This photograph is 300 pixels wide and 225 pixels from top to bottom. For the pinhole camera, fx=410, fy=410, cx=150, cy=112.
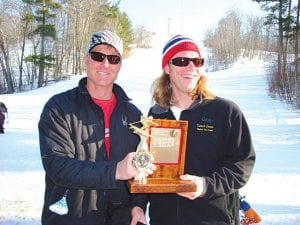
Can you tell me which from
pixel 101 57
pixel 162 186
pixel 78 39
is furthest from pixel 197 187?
pixel 78 39

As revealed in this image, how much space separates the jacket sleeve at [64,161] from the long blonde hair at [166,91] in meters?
0.64

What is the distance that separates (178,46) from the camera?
8.12 ft

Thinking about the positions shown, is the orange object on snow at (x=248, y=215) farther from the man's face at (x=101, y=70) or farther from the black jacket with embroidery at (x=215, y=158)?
the man's face at (x=101, y=70)

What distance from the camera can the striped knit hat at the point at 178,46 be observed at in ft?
8.10

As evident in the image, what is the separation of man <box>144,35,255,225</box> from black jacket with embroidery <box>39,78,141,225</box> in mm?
251

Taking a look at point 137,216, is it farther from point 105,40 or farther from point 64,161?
point 105,40

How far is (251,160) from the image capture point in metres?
2.35

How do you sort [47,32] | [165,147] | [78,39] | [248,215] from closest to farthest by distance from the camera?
[165,147] → [248,215] → [47,32] → [78,39]

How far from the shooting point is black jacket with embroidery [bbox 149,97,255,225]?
2.32m

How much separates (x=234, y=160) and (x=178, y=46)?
0.75 meters

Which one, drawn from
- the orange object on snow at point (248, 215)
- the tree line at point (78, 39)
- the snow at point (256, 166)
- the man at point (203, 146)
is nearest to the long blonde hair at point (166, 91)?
the man at point (203, 146)

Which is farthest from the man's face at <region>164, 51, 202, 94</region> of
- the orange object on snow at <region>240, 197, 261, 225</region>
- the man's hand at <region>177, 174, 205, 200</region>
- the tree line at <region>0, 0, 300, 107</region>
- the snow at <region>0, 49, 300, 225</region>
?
the tree line at <region>0, 0, 300, 107</region>

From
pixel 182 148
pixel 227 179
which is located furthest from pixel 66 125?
pixel 227 179

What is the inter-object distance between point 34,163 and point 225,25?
5809 cm
